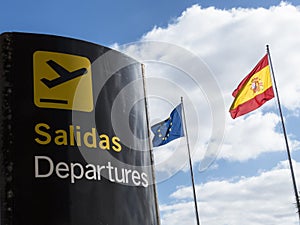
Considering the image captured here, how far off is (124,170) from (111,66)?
1.53 m

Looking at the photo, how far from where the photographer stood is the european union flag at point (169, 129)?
2169 cm

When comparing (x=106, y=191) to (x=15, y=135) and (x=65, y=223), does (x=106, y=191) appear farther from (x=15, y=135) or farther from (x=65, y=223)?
(x=15, y=135)

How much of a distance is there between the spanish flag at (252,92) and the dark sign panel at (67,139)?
1126cm

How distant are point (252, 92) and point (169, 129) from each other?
5.46 metres

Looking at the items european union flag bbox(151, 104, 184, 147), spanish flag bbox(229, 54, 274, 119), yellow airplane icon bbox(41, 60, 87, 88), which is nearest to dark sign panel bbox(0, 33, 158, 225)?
yellow airplane icon bbox(41, 60, 87, 88)

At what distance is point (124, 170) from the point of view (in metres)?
6.52

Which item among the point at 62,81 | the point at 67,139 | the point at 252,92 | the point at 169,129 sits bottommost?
the point at 67,139

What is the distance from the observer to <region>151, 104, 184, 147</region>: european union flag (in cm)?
2169

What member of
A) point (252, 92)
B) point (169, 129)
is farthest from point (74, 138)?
point (169, 129)

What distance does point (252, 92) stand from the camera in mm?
17781

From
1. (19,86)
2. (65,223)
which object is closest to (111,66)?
(19,86)

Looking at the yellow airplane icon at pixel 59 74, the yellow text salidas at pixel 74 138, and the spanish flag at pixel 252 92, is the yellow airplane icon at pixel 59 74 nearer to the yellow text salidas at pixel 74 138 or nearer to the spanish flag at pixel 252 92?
the yellow text salidas at pixel 74 138

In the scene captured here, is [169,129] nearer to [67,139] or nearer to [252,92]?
[252,92]

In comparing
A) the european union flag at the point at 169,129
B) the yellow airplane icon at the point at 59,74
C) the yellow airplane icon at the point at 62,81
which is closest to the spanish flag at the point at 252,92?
the european union flag at the point at 169,129
